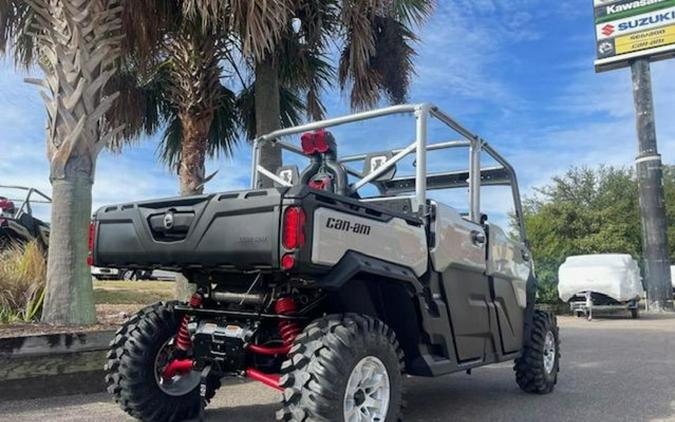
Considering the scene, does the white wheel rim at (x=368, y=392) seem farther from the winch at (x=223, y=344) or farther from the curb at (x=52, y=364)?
the curb at (x=52, y=364)

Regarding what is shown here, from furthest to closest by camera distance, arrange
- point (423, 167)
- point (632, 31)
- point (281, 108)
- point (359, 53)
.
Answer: point (632, 31) → point (281, 108) → point (359, 53) → point (423, 167)

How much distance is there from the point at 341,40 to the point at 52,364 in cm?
634

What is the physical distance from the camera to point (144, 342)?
4.36m

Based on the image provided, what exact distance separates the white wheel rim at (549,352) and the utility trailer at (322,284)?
72cm

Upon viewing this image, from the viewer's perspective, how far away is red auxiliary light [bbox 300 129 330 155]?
4984 mm

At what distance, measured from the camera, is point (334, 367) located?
10.9ft

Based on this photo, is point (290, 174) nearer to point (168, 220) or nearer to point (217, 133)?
point (168, 220)

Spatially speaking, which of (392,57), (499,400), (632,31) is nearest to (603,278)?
(392,57)

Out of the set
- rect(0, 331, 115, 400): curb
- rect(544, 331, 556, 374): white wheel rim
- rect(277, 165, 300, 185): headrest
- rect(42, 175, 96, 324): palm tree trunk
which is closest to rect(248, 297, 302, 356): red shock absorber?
rect(277, 165, 300, 185): headrest

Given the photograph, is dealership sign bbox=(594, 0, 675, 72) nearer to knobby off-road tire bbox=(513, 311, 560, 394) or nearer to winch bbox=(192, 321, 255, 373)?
knobby off-road tire bbox=(513, 311, 560, 394)

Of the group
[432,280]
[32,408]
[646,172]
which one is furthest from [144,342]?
[646,172]

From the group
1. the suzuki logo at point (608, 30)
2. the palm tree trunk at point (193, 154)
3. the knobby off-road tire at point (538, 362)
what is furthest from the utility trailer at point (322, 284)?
the suzuki logo at point (608, 30)

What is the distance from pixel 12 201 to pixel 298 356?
11.3m

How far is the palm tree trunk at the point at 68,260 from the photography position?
21.1 ft
